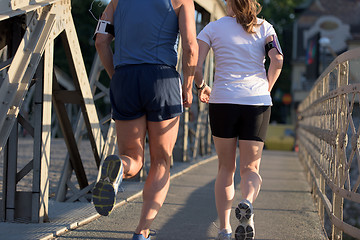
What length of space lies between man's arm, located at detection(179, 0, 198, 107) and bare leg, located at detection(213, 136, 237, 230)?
44 centimetres

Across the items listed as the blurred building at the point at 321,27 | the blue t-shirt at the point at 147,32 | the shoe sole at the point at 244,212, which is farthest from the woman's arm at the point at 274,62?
the blurred building at the point at 321,27

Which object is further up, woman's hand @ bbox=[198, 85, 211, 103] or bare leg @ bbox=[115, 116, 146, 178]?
woman's hand @ bbox=[198, 85, 211, 103]

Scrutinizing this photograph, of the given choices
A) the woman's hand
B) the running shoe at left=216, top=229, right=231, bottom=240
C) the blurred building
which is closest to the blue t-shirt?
the woman's hand

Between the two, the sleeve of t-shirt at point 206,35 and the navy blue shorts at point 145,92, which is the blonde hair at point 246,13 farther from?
the navy blue shorts at point 145,92

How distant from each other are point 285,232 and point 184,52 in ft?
5.94

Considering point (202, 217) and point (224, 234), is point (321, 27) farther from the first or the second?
point (224, 234)

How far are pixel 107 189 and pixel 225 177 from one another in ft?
3.65

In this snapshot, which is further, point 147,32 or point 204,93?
point 204,93

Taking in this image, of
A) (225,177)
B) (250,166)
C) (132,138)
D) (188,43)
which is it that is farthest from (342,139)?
(132,138)

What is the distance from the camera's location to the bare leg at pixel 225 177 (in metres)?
3.96

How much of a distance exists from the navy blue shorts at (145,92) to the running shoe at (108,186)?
0.38 metres

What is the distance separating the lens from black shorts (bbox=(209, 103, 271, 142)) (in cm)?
387

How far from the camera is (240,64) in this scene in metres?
3.88

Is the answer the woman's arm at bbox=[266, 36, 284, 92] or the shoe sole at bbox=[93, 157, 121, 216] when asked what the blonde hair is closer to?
the woman's arm at bbox=[266, 36, 284, 92]
